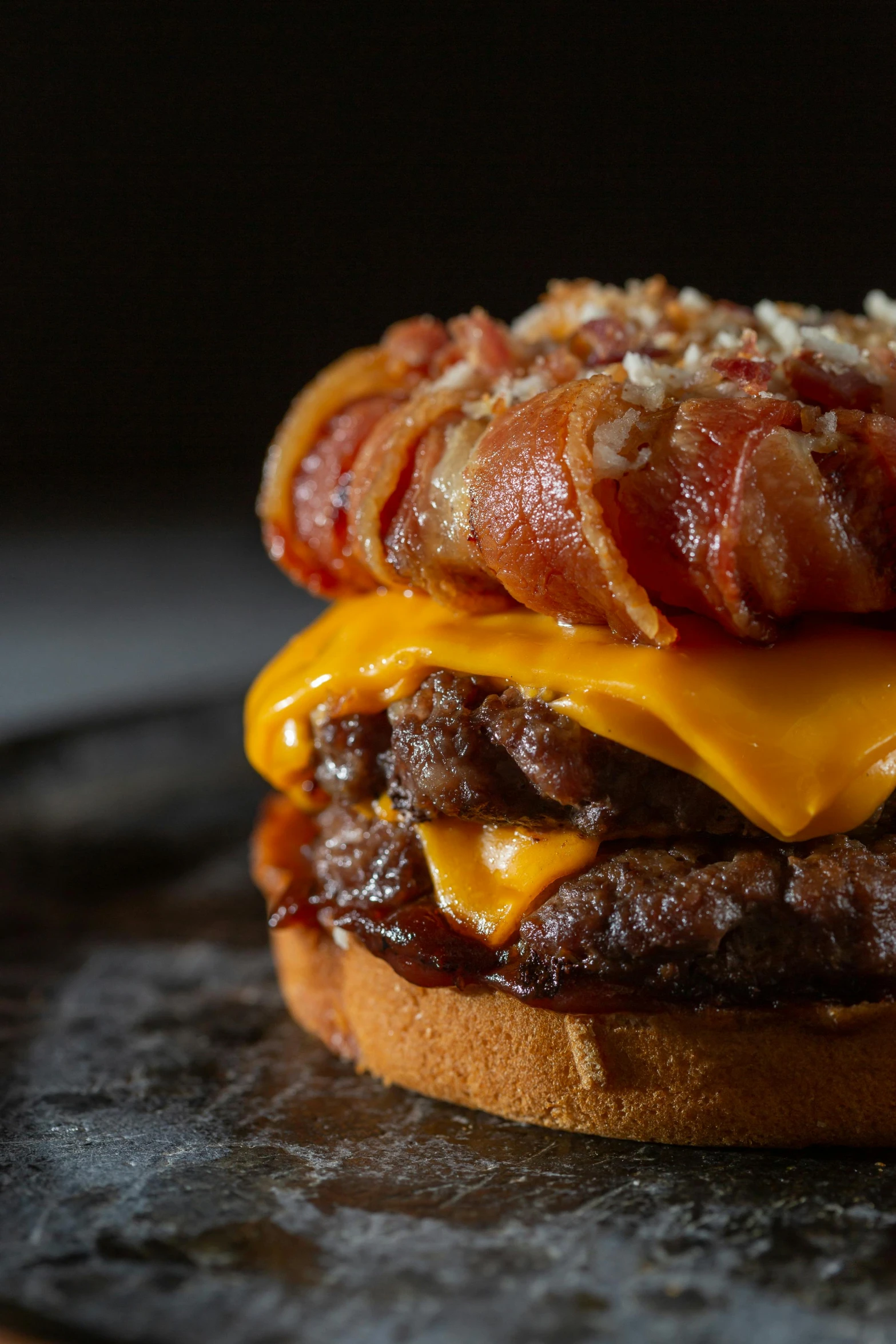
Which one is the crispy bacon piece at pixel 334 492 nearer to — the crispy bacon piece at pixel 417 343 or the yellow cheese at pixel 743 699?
the crispy bacon piece at pixel 417 343

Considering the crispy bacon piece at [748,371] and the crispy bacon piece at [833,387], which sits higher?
the crispy bacon piece at [748,371]

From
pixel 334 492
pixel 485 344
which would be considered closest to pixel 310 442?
pixel 334 492

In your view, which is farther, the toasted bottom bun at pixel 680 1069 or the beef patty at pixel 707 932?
the toasted bottom bun at pixel 680 1069

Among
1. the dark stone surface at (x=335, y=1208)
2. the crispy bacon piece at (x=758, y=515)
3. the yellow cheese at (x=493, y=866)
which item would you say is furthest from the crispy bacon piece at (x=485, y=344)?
the dark stone surface at (x=335, y=1208)

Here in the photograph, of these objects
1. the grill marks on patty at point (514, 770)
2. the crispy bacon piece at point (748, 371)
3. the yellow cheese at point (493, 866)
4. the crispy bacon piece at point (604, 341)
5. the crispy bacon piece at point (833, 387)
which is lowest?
the yellow cheese at point (493, 866)

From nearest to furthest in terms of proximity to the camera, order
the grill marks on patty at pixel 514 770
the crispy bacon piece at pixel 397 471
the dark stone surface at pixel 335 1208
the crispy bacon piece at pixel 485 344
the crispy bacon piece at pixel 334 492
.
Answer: the dark stone surface at pixel 335 1208, the grill marks on patty at pixel 514 770, the crispy bacon piece at pixel 397 471, the crispy bacon piece at pixel 485 344, the crispy bacon piece at pixel 334 492

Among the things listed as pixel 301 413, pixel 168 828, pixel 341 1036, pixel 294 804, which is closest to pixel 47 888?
pixel 168 828

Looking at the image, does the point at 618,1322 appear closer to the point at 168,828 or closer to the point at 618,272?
the point at 168,828

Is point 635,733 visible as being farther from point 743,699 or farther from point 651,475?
point 651,475
